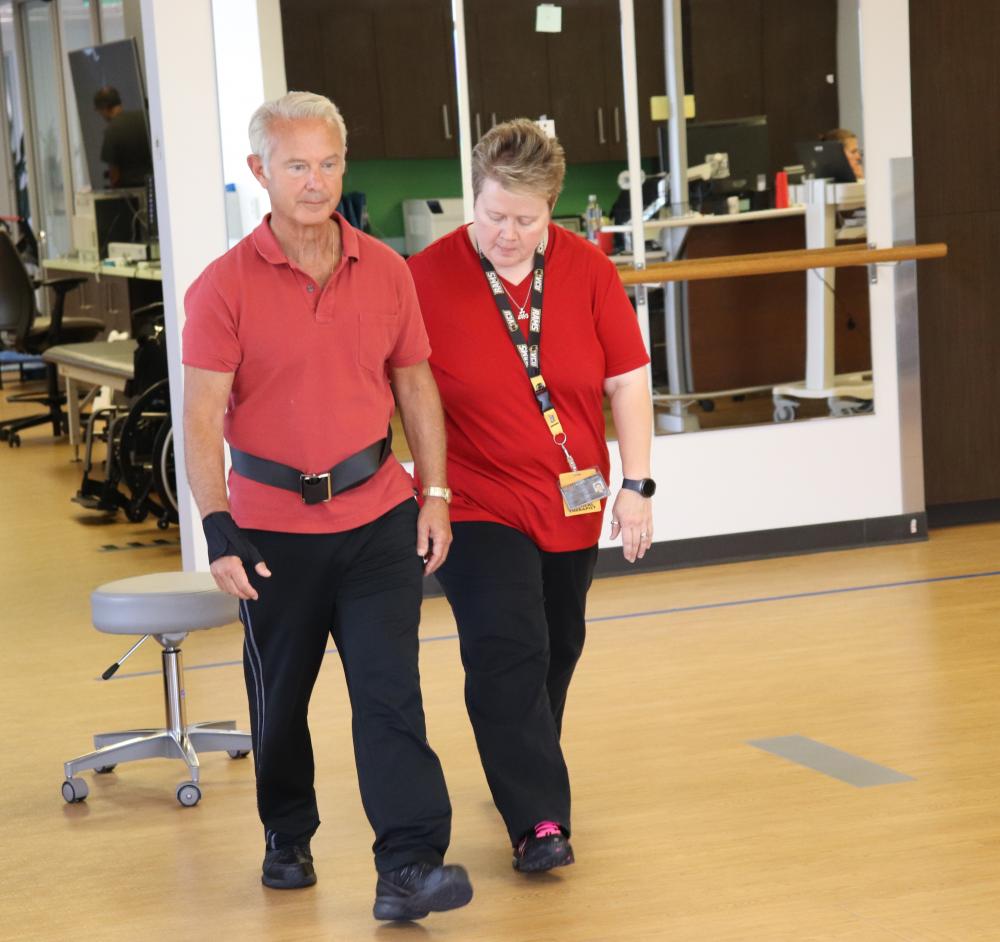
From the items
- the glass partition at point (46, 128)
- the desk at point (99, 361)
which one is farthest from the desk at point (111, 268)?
the glass partition at point (46, 128)

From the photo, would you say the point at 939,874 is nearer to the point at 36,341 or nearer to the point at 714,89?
the point at 714,89

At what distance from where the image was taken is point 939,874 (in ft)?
10.6

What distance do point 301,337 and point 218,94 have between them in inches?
115

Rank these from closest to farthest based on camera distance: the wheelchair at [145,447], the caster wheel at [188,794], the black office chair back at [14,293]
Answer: the caster wheel at [188,794] < the wheelchair at [145,447] < the black office chair back at [14,293]

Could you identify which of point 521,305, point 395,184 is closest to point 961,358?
point 395,184

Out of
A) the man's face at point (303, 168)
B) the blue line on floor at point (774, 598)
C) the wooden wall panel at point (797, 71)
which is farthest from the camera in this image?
the wooden wall panel at point (797, 71)

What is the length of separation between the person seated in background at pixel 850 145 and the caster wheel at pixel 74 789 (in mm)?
3622

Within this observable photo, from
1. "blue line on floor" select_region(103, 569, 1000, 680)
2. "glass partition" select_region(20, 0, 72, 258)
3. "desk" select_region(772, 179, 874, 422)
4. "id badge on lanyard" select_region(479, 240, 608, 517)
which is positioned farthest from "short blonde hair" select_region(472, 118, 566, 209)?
"glass partition" select_region(20, 0, 72, 258)

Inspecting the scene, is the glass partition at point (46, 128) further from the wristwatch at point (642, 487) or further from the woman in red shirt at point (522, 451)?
the wristwatch at point (642, 487)

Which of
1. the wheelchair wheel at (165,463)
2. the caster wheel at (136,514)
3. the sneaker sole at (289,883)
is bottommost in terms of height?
the sneaker sole at (289,883)

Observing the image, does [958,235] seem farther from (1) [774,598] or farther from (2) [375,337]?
(2) [375,337]

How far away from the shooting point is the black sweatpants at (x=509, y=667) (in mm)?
3281

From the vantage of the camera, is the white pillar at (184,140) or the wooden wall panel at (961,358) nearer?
the white pillar at (184,140)

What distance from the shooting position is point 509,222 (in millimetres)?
3221
